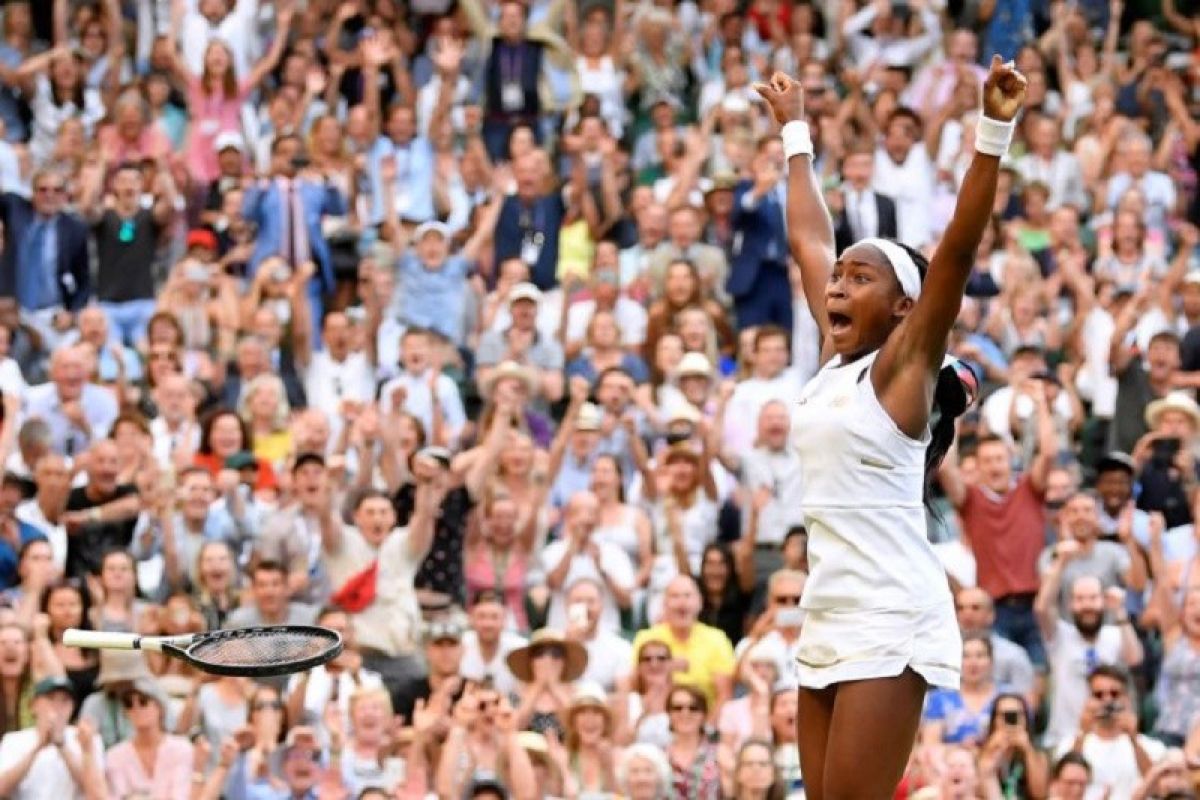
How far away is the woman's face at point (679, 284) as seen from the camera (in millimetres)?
15336

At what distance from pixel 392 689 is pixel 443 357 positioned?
3.07 m

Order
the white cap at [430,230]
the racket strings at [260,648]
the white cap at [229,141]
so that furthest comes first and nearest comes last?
1. the white cap at [229,141]
2. the white cap at [430,230]
3. the racket strings at [260,648]

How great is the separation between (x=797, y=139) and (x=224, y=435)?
6848 mm

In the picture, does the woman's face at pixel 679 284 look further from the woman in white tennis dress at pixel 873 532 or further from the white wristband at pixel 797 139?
the woman in white tennis dress at pixel 873 532

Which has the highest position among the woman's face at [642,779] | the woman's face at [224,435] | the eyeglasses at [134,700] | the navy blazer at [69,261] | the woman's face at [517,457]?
the navy blazer at [69,261]

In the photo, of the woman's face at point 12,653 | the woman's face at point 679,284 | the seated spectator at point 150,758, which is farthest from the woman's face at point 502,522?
the woman's face at point 679,284

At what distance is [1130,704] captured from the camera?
11.9 metres

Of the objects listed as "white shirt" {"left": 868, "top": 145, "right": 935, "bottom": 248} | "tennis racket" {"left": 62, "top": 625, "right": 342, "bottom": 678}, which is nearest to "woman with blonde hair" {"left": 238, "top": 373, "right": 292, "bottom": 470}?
"white shirt" {"left": 868, "top": 145, "right": 935, "bottom": 248}

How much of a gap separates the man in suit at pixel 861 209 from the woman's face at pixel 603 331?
1706 mm

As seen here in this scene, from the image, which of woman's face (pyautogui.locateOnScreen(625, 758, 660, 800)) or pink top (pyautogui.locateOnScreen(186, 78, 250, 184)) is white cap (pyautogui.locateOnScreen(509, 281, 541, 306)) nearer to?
pink top (pyautogui.locateOnScreen(186, 78, 250, 184))

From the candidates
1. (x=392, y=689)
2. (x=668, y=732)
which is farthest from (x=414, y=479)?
(x=668, y=732)

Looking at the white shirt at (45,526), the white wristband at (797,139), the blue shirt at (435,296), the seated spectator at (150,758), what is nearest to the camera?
the white wristband at (797,139)

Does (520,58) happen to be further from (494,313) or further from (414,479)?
(414,479)

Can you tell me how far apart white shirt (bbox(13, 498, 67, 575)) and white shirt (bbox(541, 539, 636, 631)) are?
2.21 metres
